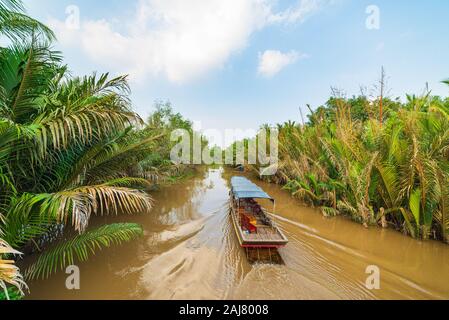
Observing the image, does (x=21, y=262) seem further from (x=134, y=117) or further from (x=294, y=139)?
(x=294, y=139)

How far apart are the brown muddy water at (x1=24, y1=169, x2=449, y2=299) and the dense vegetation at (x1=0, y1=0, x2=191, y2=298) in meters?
1.20

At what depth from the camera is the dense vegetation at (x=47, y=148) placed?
3117mm

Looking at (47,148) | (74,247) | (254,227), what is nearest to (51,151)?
(47,148)

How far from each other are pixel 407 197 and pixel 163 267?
25.0ft

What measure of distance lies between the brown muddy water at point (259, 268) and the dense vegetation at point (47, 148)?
1199 millimetres

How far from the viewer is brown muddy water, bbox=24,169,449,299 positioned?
4.36 metres

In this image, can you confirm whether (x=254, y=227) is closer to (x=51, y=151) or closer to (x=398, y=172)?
(x=398, y=172)

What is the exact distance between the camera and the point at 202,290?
439 centimetres

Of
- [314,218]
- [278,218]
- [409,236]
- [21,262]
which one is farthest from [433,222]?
[21,262]

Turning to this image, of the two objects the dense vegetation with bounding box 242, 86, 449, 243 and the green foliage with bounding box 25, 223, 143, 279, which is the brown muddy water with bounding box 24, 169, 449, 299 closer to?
the dense vegetation with bounding box 242, 86, 449, 243

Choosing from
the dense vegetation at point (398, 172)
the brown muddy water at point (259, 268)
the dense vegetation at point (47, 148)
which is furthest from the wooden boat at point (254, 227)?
the dense vegetation at point (398, 172)

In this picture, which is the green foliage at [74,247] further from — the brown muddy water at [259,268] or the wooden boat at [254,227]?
the wooden boat at [254,227]

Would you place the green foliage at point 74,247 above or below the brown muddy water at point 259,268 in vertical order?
above

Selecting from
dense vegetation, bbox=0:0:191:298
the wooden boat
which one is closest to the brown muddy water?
the wooden boat
